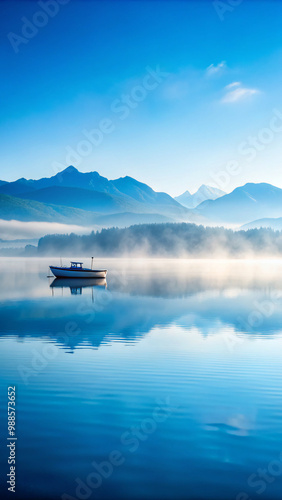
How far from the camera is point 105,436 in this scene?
1362cm

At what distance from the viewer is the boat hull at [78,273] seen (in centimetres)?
10119

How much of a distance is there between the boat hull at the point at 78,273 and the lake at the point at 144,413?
65586mm

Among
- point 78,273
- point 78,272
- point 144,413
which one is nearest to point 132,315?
point 144,413

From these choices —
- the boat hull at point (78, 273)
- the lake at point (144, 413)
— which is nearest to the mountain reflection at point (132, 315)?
the lake at point (144, 413)

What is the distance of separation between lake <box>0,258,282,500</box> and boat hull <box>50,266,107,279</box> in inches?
2582

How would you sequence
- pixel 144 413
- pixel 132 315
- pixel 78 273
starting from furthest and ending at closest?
1. pixel 78 273
2. pixel 132 315
3. pixel 144 413

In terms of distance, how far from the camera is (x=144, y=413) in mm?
15734

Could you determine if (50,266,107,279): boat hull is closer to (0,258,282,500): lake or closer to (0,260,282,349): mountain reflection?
(0,260,282,349): mountain reflection

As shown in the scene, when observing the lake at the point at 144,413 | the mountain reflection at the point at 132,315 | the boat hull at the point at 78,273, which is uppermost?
the boat hull at the point at 78,273

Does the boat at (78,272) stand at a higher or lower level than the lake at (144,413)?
higher

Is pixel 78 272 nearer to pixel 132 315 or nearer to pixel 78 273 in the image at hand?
pixel 78 273

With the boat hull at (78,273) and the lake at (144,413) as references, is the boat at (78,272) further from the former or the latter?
the lake at (144,413)

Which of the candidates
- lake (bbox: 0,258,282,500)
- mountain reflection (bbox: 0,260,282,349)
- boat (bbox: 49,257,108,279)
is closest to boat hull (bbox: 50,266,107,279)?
boat (bbox: 49,257,108,279)

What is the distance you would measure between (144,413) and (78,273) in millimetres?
89787
